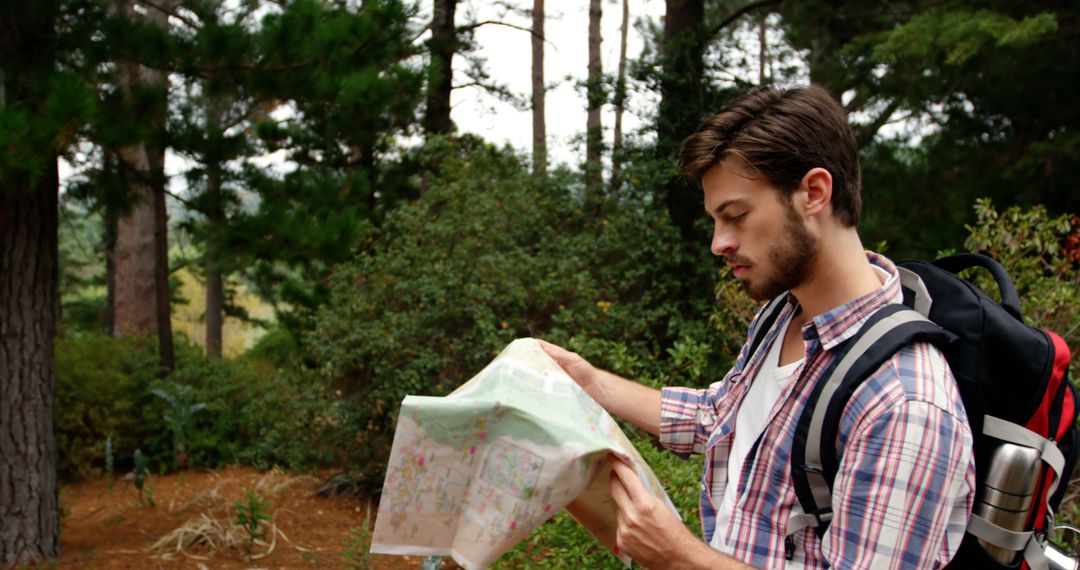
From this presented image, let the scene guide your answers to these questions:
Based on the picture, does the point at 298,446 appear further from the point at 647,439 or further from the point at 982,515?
the point at 982,515

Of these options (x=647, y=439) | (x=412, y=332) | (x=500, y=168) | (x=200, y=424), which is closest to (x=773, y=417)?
(x=647, y=439)

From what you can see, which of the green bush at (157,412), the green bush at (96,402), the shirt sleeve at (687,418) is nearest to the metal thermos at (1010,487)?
the shirt sleeve at (687,418)

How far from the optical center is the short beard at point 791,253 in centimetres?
158

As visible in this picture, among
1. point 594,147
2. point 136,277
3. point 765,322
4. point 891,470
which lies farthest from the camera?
point 136,277

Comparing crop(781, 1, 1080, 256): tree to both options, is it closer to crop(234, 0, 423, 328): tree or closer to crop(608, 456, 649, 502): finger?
crop(234, 0, 423, 328): tree

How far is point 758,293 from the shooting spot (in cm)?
164

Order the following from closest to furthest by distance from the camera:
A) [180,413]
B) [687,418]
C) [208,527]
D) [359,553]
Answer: [687,418]
[359,553]
[208,527]
[180,413]

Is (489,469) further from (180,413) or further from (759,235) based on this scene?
(180,413)

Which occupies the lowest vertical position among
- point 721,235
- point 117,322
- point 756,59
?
point 117,322

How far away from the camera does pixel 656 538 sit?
1.49m

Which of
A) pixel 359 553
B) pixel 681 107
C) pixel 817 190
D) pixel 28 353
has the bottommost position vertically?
pixel 359 553

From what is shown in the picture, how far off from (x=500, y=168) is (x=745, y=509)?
6025 mm

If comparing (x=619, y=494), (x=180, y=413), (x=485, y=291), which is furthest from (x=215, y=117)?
(x=619, y=494)

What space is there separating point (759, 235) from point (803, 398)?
0.98ft
